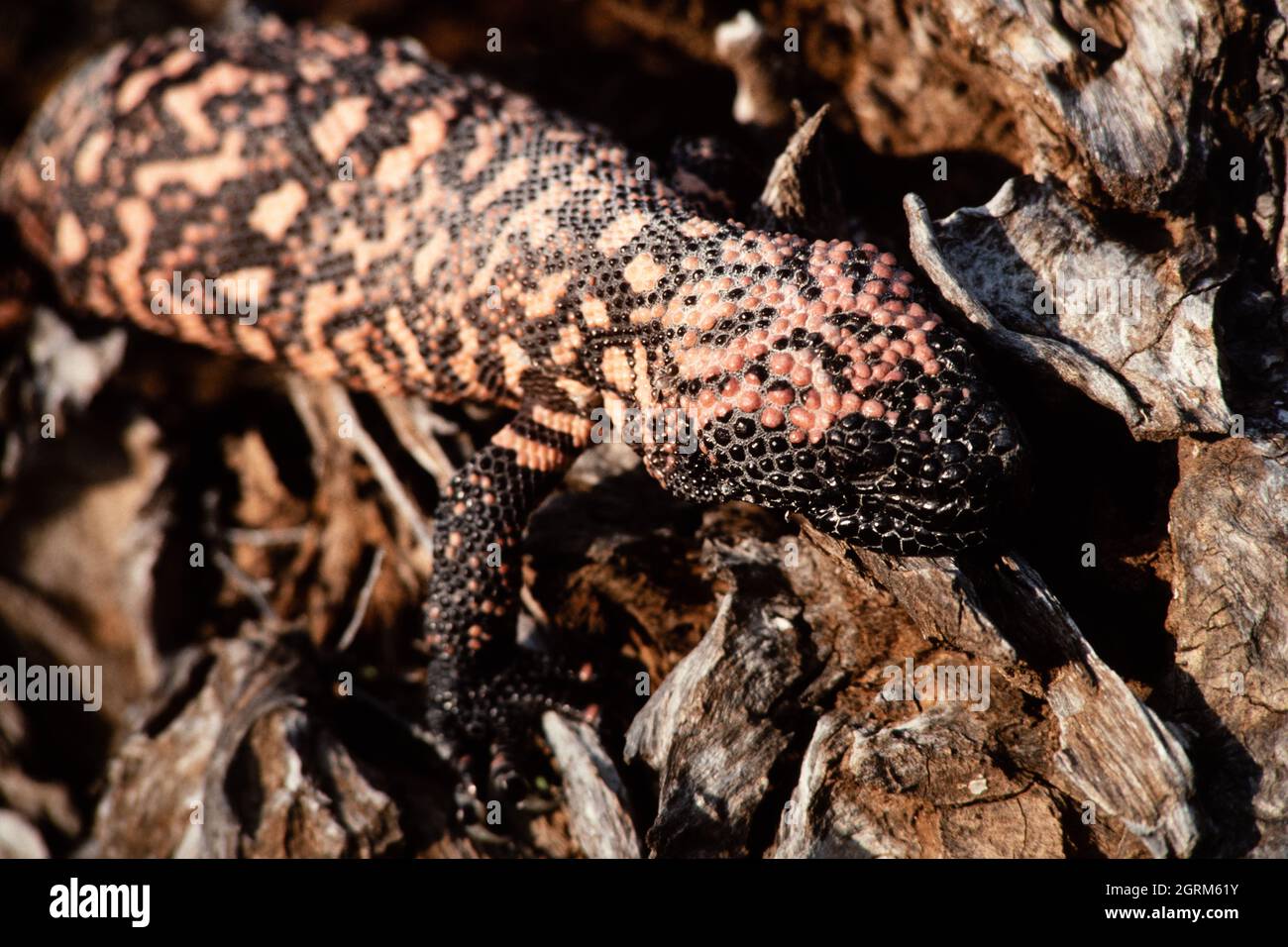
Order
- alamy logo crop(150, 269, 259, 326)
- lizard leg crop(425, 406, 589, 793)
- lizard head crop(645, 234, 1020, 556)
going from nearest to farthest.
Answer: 1. lizard head crop(645, 234, 1020, 556)
2. lizard leg crop(425, 406, 589, 793)
3. alamy logo crop(150, 269, 259, 326)

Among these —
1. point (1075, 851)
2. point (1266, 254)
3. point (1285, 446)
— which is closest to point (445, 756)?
point (1075, 851)

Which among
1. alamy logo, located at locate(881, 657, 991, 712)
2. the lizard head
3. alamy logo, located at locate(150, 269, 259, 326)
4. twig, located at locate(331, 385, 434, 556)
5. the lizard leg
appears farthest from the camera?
alamy logo, located at locate(150, 269, 259, 326)

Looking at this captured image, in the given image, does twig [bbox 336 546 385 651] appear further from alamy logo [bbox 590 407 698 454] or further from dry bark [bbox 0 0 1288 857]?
alamy logo [bbox 590 407 698 454]

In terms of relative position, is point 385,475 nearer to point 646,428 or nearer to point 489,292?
point 489,292
